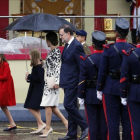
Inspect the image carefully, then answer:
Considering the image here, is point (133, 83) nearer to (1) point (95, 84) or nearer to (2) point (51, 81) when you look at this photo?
(1) point (95, 84)

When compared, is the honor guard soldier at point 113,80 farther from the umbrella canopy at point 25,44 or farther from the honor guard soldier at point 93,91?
the umbrella canopy at point 25,44

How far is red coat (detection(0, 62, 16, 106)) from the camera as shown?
10.5m

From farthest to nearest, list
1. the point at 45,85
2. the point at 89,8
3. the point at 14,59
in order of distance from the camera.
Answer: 1. the point at 89,8
2. the point at 14,59
3. the point at 45,85

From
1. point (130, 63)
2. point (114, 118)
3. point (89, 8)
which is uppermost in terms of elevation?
point (89, 8)

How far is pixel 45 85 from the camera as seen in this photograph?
937cm

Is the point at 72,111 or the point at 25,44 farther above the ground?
the point at 25,44

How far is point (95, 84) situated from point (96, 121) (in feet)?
1.77

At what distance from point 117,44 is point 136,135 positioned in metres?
1.31

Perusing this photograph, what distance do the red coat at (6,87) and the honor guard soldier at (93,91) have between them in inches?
120

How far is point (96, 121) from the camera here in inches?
305

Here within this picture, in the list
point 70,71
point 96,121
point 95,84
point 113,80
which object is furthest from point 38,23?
point 113,80

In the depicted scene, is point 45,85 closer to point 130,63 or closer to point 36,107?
point 36,107

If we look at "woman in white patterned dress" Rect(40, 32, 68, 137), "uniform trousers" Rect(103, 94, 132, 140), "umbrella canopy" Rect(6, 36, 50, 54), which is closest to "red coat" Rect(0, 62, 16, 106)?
"umbrella canopy" Rect(6, 36, 50, 54)

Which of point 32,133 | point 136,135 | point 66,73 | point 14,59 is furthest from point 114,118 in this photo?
→ point 14,59
